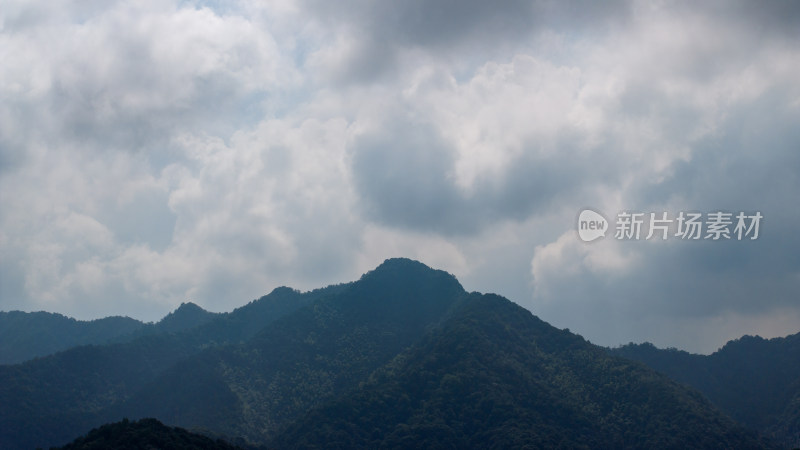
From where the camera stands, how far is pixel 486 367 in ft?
642

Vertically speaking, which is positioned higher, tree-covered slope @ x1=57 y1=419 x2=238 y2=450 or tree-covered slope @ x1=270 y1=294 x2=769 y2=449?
tree-covered slope @ x1=270 y1=294 x2=769 y2=449

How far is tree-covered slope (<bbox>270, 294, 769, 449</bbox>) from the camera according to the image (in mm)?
166375

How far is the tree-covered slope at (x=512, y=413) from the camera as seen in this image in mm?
166375

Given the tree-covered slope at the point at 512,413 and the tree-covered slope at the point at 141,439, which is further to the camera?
the tree-covered slope at the point at 512,413

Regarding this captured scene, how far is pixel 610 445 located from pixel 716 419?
27581 mm

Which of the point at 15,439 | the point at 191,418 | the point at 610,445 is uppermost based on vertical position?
the point at 610,445

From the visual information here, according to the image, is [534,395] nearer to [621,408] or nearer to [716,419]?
[621,408]

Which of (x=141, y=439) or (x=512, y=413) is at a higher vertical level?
(x=512, y=413)

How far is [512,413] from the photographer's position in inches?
6855

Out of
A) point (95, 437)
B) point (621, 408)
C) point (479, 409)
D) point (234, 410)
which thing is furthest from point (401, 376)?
point (95, 437)

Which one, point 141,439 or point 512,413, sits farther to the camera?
point 512,413

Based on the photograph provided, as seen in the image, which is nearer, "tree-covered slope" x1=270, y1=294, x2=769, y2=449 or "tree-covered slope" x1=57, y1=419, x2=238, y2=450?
"tree-covered slope" x1=57, y1=419, x2=238, y2=450

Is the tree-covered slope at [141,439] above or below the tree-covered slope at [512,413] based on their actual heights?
below

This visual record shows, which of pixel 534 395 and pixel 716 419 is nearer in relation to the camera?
pixel 716 419
